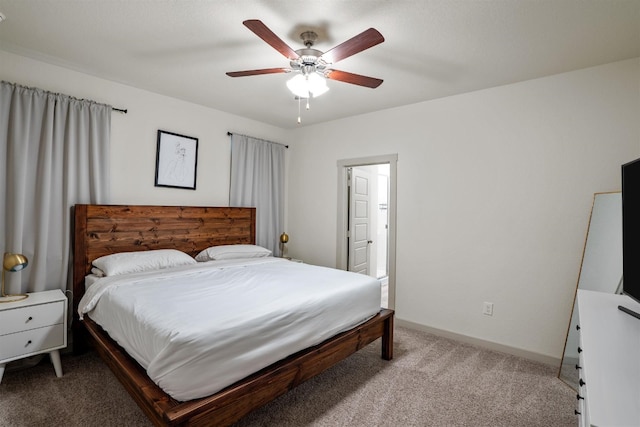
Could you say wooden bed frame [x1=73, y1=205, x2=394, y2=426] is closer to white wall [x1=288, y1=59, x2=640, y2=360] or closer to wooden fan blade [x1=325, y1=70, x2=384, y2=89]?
white wall [x1=288, y1=59, x2=640, y2=360]

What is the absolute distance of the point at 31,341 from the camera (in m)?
2.26

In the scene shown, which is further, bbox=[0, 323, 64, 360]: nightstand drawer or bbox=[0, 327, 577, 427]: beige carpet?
bbox=[0, 323, 64, 360]: nightstand drawer

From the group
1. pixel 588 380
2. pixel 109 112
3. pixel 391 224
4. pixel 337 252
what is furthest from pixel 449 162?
pixel 109 112

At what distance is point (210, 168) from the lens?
3.96 meters

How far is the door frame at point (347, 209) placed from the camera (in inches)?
148

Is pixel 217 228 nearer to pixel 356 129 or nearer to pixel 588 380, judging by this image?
pixel 356 129

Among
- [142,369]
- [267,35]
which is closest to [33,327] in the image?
[142,369]

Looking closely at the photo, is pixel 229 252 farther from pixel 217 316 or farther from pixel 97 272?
pixel 217 316

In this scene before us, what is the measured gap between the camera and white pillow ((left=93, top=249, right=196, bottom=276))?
2695 mm

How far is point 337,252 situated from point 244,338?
9.09ft

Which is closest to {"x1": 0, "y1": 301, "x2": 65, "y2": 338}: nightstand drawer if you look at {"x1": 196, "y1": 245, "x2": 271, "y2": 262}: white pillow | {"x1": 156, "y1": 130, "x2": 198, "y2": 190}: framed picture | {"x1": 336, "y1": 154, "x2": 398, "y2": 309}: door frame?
{"x1": 196, "y1": 245, "x2": 271, "y2": 262}: white pillow

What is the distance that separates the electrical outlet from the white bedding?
1.22 metres

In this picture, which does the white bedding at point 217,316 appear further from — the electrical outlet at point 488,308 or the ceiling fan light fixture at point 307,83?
the ceiling fan light fixture at point 307,83

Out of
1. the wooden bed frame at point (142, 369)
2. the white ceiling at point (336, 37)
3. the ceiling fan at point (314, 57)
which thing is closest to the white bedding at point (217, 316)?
the wooden bed frame at point (142, 369)
